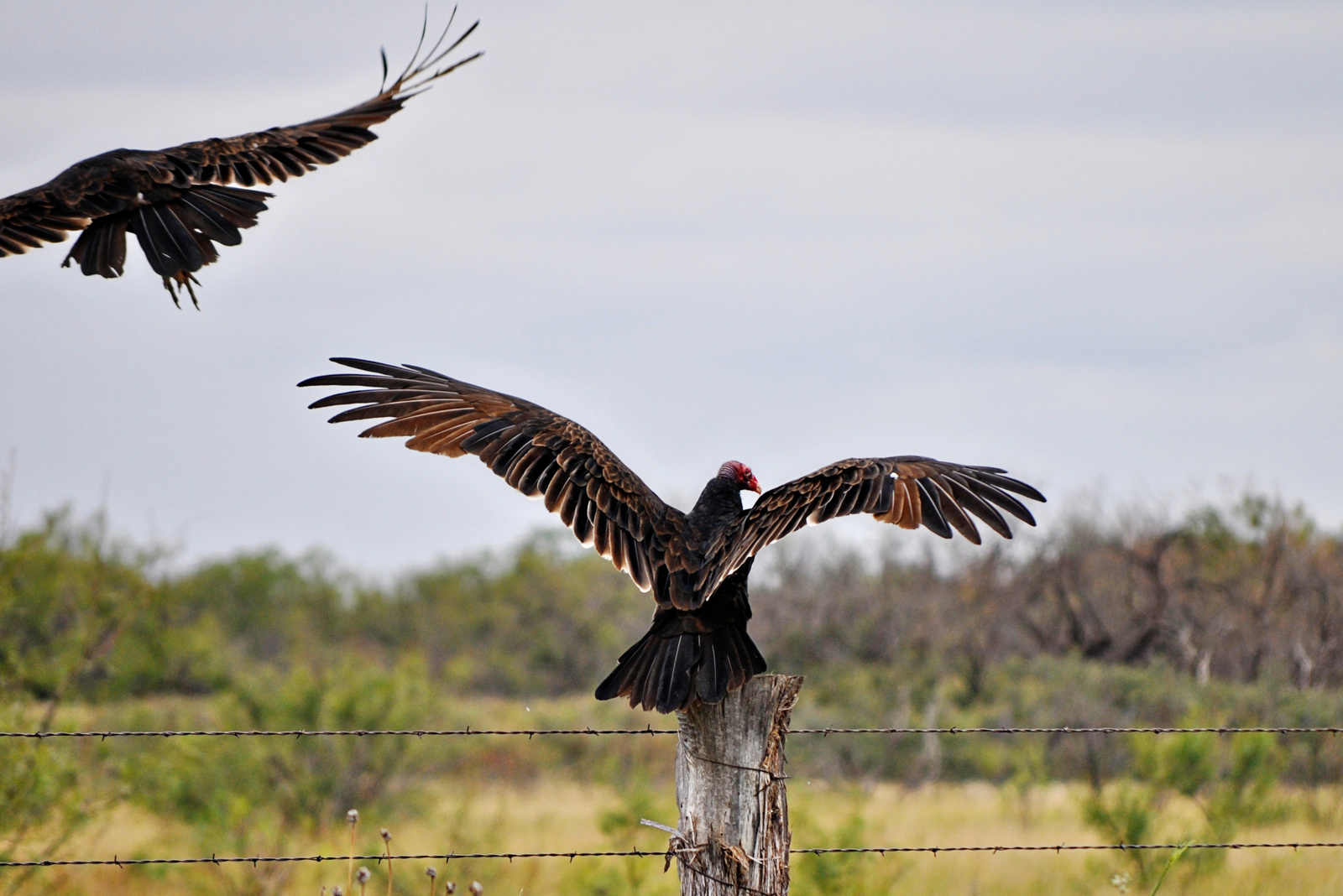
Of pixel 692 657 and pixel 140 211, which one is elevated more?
pixel 140 211

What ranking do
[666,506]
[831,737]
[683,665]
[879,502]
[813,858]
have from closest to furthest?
[683,665] < [879,502] < [666,506] < [813,858] < [831,737]

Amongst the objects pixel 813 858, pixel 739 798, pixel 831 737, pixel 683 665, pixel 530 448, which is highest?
pixel 530 448

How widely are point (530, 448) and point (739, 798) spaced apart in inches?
65.4

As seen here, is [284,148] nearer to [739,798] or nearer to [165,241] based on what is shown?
[165,241]

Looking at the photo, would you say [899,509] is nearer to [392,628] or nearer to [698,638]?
[698,638]

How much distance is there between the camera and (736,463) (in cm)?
500

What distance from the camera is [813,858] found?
26.7 ft

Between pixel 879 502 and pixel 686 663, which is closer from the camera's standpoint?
pixel 686 663

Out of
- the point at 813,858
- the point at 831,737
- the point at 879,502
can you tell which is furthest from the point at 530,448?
the point at 831,737

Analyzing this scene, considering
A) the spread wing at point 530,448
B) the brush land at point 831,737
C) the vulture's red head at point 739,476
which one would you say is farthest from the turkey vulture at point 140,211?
the brush land at point 831,737

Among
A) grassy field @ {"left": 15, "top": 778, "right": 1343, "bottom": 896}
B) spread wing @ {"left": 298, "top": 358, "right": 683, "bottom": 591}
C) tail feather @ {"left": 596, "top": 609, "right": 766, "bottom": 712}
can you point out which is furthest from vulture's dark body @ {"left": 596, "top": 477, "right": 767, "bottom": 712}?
grassy field @ {"left": 15, "top": 778, "right": 1343, "bottom": 896}

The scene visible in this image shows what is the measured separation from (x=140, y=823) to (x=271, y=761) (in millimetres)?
1457

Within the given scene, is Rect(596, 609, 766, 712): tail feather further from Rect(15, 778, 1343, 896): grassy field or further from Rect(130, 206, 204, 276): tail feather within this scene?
Rect(15, 778, 1343, 896): grassy field

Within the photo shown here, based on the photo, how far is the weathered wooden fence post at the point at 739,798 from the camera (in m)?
3.34
